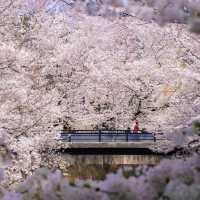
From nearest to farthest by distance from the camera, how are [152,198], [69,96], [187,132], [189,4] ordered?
[152,198] < [187,132] < [189,4] < [69,96]

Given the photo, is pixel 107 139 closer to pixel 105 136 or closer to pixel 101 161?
pixel 105 136

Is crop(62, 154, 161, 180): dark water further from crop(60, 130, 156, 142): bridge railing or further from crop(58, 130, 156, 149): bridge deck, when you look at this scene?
crop(60, 130, 156, 142): bridge railing

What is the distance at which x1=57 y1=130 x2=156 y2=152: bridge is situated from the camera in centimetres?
1814

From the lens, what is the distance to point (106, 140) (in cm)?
1852

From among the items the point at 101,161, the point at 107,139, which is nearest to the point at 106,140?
the point at 107,139

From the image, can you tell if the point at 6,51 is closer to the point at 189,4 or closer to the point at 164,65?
the point at 164,65

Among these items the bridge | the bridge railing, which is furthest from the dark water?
Answer: the bridge railing

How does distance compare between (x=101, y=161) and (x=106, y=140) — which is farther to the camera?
(x=106, y=140)

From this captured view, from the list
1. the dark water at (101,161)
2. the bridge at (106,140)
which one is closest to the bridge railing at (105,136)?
the bridge at (106,140)

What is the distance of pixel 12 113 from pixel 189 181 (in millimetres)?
10320

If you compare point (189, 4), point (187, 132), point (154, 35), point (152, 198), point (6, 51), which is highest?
point (154, 35)

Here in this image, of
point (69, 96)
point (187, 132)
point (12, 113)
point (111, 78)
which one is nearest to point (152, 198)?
point (187, 132)

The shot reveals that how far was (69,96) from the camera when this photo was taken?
2006 centimetres

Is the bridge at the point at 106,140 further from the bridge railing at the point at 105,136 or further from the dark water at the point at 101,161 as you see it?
the dark water at the point at 101,161
